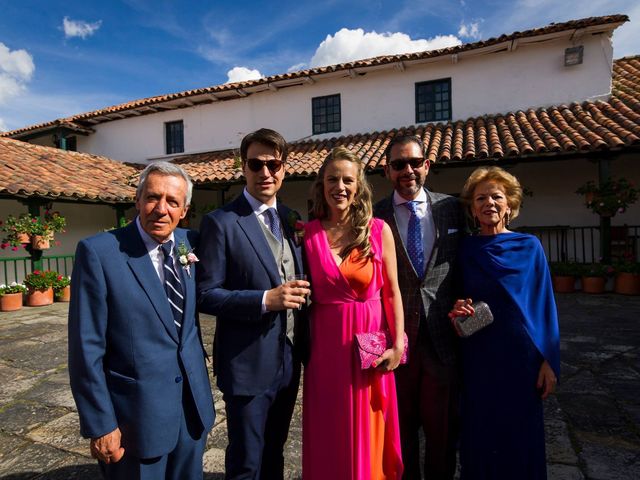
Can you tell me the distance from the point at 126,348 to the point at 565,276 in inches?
379

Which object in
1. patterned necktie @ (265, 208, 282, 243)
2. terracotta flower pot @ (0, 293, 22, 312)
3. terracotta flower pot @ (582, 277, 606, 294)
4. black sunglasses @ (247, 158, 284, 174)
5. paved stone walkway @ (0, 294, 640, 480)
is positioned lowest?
paved stone walkway @ (0, 294, 640, 480)

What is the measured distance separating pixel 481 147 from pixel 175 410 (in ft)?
28.8

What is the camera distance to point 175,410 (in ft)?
5.52

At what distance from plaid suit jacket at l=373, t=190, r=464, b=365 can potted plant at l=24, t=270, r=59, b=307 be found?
1002cm

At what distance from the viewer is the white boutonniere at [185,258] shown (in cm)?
173

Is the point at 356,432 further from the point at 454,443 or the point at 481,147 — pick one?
the point at 481,147

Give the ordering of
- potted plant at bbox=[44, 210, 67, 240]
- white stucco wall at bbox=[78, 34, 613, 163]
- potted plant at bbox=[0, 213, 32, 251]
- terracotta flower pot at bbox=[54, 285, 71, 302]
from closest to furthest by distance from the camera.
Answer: potted plant at bbox=[0, 213, 32, 251] < potted plant at bbox=[44, 210, 67, 240] < terracotta flower pot at bbox=[54, 285, 71, 302] < white stucco wall at bbox=[78, 34, 613, 163]

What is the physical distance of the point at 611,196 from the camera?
27.2 feet

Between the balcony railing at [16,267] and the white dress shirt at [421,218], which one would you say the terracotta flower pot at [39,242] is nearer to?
the balcony railing at [16,267]

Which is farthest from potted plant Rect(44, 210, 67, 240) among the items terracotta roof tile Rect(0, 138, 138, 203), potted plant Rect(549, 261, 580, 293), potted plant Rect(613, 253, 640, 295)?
potted plant Rect(613, 253, 640, 295)

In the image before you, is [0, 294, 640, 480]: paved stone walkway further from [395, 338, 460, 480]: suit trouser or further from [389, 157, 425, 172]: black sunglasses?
[389, 157, 425, 172]: black sunglasses

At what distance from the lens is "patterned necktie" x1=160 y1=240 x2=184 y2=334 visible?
1.72 m

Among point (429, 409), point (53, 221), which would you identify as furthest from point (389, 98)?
point (429, 409)

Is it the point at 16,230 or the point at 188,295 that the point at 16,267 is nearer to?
the point at 16,230
